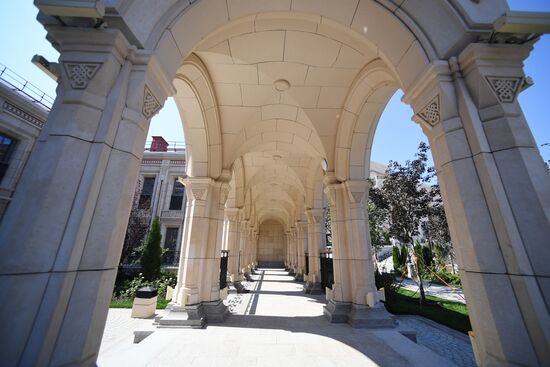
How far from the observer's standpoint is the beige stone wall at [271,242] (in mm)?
26609

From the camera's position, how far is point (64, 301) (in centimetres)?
155

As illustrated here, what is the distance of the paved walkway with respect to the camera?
325 cm

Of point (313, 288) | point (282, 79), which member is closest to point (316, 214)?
point (313, 288)

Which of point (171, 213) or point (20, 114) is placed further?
point (171, 213)

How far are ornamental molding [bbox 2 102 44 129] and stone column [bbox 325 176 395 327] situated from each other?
48.7ft

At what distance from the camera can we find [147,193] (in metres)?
19.1

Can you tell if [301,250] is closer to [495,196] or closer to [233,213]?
[233,213]

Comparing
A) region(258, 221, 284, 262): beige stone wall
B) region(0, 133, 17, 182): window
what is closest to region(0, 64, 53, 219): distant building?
region(0, 133, 17, 182): window

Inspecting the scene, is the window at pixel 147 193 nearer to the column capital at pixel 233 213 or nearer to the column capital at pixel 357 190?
the column capital at pixel 233 213

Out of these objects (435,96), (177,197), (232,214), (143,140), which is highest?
(177,197)

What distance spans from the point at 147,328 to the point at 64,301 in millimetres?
3905

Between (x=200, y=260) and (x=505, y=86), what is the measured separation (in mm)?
5896

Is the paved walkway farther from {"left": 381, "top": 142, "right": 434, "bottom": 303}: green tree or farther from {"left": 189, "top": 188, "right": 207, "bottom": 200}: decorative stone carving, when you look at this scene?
{"left": 381, "top": 142, "right": 434, "bottom": 303}: green tree

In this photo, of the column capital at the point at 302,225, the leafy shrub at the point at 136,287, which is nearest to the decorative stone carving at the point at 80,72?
the leafy shrub at the point at 136,287
